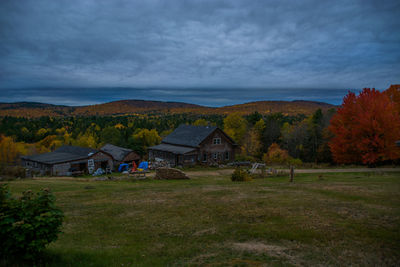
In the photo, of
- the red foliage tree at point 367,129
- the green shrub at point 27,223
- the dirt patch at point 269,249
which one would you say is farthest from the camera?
the red foliage tree at point 367,129

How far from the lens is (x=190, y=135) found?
4703 cm

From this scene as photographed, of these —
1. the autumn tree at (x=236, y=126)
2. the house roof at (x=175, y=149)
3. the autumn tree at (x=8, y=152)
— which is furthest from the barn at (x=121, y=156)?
the autumn tree at (x=236, y=126)

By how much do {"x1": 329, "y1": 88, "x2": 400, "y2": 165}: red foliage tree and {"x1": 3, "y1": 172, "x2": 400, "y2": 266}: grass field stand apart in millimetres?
16032

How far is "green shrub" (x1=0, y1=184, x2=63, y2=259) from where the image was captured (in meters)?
5.39

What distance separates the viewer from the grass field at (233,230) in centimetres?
680

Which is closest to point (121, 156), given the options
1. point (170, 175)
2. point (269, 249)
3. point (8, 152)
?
point (170, 175)

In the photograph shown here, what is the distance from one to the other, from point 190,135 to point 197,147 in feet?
15.4

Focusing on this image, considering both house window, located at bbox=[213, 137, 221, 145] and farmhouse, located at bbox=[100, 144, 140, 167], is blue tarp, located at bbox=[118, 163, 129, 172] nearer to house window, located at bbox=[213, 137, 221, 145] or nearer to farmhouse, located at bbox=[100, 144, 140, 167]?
farmhouse, located at bbox=[100, 144, 140, 167]

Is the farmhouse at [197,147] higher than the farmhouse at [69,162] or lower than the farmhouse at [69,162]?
higher

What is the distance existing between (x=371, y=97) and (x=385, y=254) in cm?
2782

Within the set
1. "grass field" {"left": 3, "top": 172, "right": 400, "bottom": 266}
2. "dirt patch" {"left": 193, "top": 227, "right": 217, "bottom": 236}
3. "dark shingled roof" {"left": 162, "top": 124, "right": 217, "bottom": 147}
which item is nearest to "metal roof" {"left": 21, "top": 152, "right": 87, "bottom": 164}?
"dark shingled roof" {"left": 162, "top": 124, "right": 217, "bottom": 147}

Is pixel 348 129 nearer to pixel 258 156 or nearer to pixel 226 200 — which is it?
pixel 226 200

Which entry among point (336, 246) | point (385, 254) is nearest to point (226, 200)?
point (336, 246)

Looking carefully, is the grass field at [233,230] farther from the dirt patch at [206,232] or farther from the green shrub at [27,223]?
the green shrub at [27,223]
